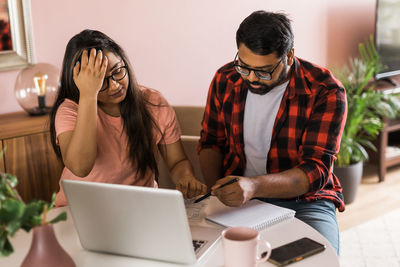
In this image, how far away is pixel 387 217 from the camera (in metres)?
3.04

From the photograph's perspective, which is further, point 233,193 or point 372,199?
point 372,199

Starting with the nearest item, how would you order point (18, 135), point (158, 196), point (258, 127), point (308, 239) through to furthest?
point (158, 196) < point (308, 239) < point (258, 127) < point (18, 135)

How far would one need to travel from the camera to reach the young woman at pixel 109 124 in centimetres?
155

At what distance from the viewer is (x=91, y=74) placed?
1.53 m

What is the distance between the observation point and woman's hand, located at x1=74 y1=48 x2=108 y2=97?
153 centimetres

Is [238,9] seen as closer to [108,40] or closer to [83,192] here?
[108,40]

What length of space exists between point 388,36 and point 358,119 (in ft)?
2.61

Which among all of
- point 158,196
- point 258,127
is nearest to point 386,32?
point 258,127

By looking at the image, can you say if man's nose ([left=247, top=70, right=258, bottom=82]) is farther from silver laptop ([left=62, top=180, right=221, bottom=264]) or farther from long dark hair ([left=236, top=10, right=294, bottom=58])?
silver laptop ([left=62, top=180, right=221, bottom=264])

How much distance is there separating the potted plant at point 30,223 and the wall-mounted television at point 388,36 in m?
3.09

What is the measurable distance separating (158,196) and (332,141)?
85cm

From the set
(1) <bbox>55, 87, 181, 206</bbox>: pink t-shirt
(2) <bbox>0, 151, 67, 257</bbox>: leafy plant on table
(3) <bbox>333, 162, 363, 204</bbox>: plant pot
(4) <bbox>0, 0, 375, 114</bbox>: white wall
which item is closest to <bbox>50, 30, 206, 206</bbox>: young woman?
(1) <bbox>55, 87, 181, 206</bbox>: pink t-shirt

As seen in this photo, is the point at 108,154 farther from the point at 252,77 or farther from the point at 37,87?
the point at 37,87

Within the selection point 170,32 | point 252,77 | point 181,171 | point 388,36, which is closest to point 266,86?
point 252,77
